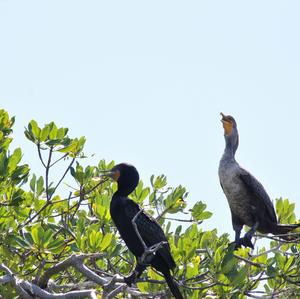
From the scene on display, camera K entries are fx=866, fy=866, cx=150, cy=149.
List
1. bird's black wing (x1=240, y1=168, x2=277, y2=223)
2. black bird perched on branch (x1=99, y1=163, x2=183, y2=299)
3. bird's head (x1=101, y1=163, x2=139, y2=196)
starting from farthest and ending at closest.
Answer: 1. bird's black wing (x1=240, y1=168, x2=277, y2=223)
2. bird's head (x1=101, y1=163, x2=139, y2=196)
3. black bird perched on branch (x1=99, y1=163, x2=183, y2=299)

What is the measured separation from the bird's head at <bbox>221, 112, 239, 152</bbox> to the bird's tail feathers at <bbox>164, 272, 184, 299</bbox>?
2.51 m

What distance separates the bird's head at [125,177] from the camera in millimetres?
6980

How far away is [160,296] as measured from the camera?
6.24m

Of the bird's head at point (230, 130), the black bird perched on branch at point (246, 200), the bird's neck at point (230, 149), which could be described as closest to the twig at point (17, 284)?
the black bird perched on branch at point (246, 200)

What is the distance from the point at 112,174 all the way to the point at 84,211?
616 mm

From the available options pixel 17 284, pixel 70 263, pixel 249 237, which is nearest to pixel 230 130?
pixel 249 237

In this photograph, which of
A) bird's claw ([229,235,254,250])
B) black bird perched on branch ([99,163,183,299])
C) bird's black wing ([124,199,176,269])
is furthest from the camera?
bird's claw ([229,235,254,250])

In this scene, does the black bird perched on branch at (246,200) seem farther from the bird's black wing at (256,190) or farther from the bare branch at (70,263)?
the bare branch at (70,263)

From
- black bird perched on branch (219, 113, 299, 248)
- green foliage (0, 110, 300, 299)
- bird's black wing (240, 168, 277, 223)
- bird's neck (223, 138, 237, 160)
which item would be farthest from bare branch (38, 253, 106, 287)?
bird's neck (223, 138, 237, 160)

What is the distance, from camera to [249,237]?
8.00 meters

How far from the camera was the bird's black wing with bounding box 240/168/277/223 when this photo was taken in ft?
26.6

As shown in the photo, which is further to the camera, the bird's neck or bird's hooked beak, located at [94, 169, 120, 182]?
the bird's neck

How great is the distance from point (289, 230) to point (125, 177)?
178 centimetres

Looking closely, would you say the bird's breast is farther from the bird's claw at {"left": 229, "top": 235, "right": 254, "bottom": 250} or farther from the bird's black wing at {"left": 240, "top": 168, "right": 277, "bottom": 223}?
the bird's claw at {"left": 229, "top": 235, "right": 254, "bottom": 250}
